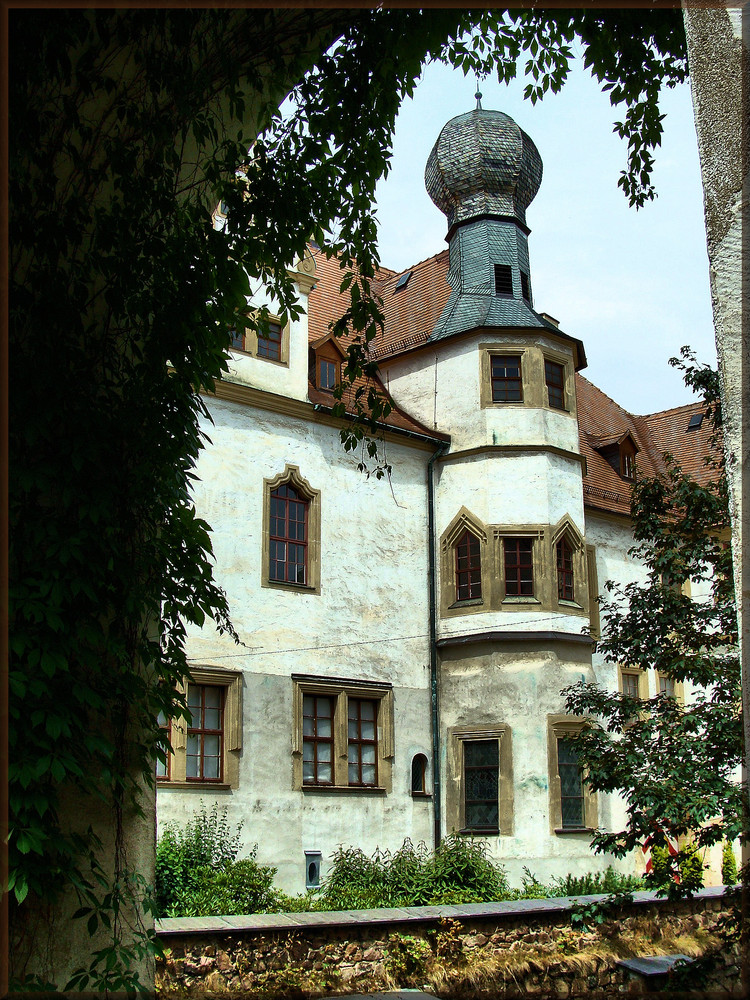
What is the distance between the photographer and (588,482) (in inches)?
936

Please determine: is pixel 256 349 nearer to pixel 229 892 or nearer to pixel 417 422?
pixel 417 422

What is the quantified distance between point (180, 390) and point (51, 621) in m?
1.61

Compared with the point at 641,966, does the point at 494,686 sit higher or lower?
higher

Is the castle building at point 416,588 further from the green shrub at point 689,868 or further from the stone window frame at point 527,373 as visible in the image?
the green shrub at point 689,868

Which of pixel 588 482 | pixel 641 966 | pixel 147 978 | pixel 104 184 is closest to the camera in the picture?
pixel 147 978

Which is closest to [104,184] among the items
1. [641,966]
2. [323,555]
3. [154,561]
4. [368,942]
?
[154,561]

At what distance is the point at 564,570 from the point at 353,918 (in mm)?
10600

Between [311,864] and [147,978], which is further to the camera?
[311,864]

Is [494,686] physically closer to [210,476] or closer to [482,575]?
[482,575]

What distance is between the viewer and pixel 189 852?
14812mm

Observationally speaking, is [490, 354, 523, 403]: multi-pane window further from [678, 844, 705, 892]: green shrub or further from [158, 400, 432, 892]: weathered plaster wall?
[678, 844, 705, 892]: green shrub

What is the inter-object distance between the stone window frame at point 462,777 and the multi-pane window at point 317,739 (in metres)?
2.49

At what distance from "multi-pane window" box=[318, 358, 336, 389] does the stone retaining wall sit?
10.2m

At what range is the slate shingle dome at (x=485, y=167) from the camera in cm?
2234
